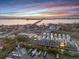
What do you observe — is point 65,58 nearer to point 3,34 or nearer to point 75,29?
point 75,29

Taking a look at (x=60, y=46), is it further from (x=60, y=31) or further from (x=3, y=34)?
(x=3, y=34)

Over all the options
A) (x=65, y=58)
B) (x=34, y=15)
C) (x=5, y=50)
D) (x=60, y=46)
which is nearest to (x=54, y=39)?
(x=60, y=46)

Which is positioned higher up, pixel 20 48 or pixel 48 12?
pixel 48 12

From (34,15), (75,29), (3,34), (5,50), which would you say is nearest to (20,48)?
(5,50)

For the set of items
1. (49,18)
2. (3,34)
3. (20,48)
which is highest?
(49,18)

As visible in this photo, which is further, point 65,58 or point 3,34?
point 3,34

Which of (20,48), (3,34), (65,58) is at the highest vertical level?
(3,34)

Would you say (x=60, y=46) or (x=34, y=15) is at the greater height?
(x=34, y=15)

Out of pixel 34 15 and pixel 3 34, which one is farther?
pixel 3 34
